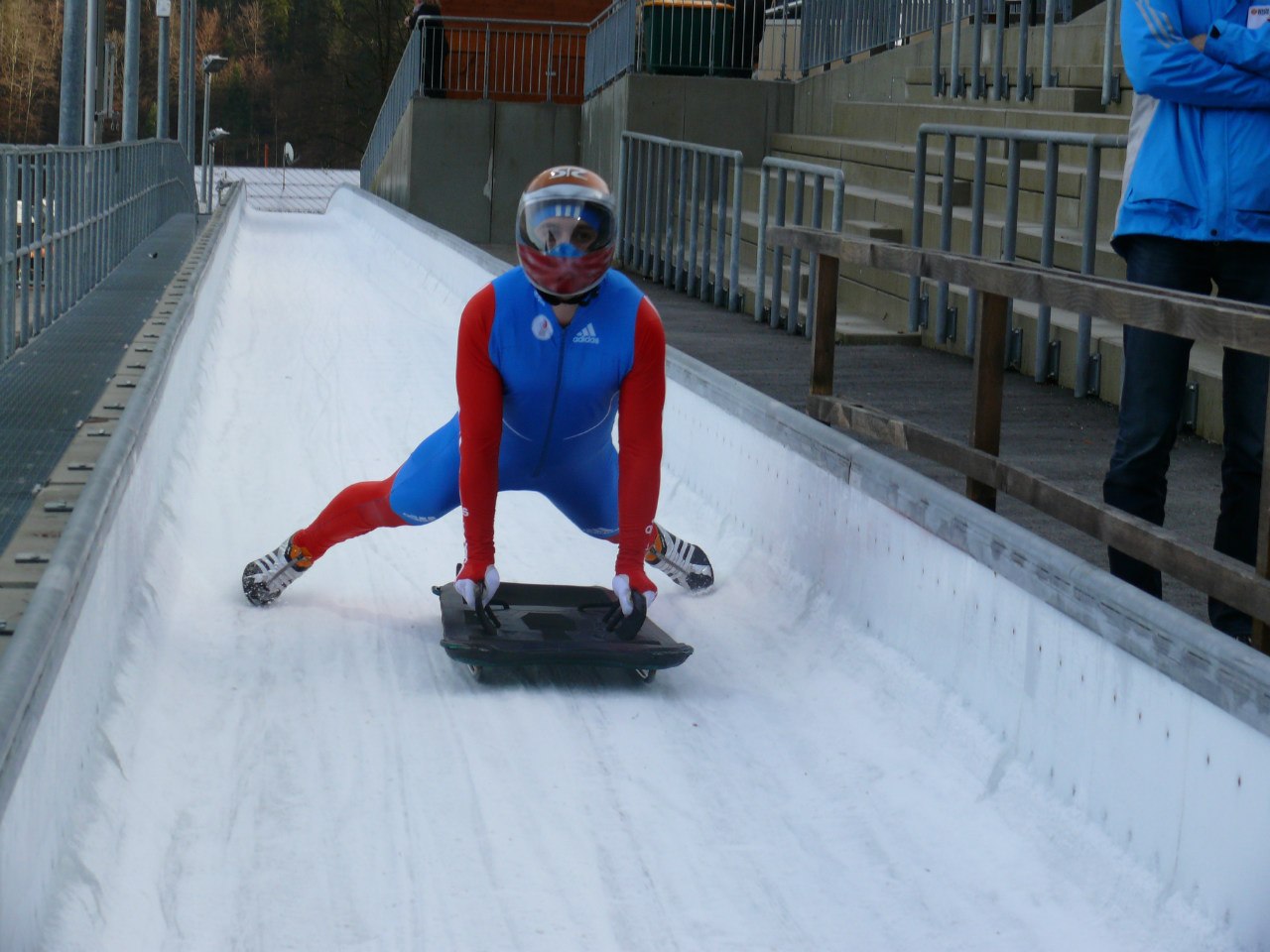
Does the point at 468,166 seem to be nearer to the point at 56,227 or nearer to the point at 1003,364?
the point at 56,227

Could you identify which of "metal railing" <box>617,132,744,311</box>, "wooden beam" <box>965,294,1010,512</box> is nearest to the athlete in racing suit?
"wooden beam" <box>965,294,1010,512</box>

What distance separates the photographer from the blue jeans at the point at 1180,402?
12.3 feet

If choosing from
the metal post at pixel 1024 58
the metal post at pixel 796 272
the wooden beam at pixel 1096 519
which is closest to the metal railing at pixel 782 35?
the metal post at pixel 1024 58

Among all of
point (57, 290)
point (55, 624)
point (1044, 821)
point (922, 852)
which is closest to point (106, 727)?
point (55, 624)

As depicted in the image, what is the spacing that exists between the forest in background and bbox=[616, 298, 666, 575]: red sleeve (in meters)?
67.1

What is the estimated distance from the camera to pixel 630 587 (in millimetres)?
4184

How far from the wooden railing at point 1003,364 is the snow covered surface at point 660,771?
9.9 inches

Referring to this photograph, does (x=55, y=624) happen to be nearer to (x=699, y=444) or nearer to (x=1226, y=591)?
(x=1226, y=591)

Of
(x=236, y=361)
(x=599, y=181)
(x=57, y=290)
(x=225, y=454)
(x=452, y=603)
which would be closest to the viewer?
(x=599, y=181)

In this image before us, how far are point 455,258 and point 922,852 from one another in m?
10.6

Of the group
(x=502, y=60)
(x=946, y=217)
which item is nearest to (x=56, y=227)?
(x=946, y=217)

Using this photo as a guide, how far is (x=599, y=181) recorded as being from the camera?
13.2 feet

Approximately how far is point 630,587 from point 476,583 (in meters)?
0.36

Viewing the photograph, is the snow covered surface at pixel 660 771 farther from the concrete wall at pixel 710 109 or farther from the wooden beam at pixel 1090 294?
the concrete wall at pixel 710 109
